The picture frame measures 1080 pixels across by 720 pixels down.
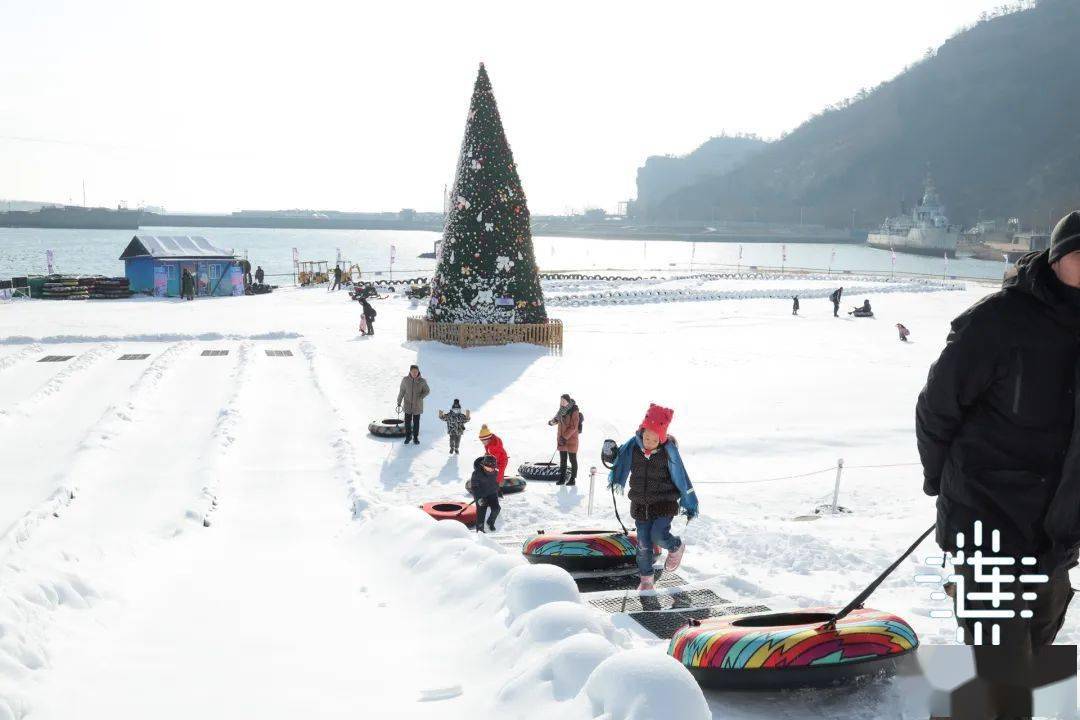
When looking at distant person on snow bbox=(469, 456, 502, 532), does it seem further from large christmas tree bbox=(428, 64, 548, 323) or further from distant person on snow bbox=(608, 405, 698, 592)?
large christmas tree bbox=(428, 64, 548, 323)

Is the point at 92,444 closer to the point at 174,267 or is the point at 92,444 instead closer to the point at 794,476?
the point at 794,476

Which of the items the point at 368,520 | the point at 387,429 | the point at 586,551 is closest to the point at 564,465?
the point at 387,429

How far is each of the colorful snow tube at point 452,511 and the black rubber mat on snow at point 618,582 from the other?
256cm

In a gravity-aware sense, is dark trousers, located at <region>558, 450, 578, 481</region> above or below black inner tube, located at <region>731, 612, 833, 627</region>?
below

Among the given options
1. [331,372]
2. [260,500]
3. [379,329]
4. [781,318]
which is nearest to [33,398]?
[331,372]

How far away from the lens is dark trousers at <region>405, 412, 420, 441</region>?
1526cm

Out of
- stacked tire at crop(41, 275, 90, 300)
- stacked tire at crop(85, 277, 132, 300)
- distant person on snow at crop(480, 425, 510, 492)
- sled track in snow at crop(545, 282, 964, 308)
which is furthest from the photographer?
sled track in snow at crop(545, 282, 964, 308)

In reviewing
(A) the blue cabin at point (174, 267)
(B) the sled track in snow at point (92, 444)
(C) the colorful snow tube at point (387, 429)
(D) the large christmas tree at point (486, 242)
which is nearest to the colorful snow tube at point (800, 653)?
(B) the sled track in snow at point (92, 444)

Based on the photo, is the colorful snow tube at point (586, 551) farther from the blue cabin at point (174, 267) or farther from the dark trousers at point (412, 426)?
the blue cabin at point (174, 267)

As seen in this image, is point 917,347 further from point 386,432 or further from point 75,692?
point 75,692

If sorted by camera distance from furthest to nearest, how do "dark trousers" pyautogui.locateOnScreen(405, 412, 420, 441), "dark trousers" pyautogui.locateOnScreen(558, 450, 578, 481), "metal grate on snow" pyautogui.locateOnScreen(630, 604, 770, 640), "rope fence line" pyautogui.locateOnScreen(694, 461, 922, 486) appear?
"dark trousers" pyautogui.locateOnScreen(405, 412, 420, 441) < "rope fence line" pyautogui.locateOnScreen(694, 461, 922, 486) < "dark trousers" pyautogui.locateOnScreen(558, 450, 578, 481) < "metal grate on snow" pyautogui.locateOnScreen(630, 604, 770, 640)

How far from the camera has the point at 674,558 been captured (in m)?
7.98

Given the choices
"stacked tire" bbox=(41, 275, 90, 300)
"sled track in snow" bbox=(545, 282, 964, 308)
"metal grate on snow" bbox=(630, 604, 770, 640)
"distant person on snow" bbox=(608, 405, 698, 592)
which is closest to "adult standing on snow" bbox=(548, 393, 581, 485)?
"distant person on snow" bbox=(608, 405, 698, 592)

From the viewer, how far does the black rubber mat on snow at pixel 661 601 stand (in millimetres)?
7215
